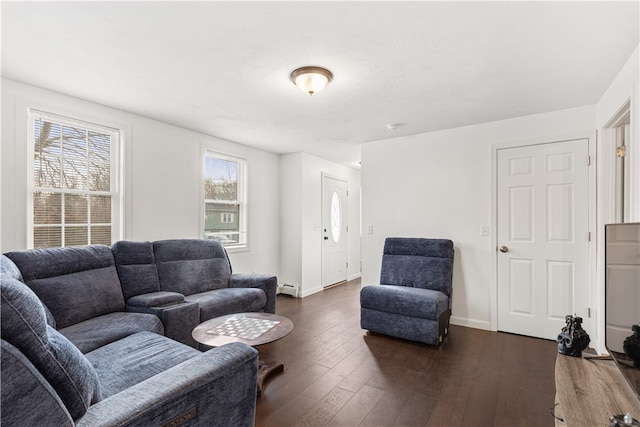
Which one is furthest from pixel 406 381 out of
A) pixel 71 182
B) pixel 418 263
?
pixel 71 182

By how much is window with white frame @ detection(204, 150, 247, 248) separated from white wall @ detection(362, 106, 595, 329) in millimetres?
1914

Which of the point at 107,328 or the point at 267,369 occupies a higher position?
the point at 107,328

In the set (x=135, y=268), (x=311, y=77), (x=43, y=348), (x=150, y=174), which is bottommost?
(x=135, y=268)

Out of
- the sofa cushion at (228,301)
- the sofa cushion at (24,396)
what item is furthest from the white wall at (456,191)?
the sofa cushion at (24,396)

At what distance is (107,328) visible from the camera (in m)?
2.12

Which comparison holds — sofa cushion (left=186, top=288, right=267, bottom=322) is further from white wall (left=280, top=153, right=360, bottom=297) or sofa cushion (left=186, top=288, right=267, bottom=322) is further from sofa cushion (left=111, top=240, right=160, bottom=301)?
white wall (left=280, top=153, right=360, bottom=297)

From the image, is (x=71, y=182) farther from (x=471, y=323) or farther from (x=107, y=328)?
(x=471, y=323)

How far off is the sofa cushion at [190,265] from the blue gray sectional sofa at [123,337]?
0.01 meters

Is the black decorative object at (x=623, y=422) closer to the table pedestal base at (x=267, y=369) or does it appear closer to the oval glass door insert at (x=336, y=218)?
the table pedestal base at (x=267, y=369)

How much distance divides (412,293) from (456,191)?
140 centimetres

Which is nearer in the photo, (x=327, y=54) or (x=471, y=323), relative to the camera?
(x=327, y=54)

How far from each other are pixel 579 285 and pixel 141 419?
12.4 feet

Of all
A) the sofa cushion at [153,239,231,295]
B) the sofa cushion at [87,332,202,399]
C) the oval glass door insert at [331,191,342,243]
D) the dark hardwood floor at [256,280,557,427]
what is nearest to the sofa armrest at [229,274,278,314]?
the sofa cushion at [153,239,231,295]

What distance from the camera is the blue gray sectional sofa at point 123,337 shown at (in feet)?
2.87
